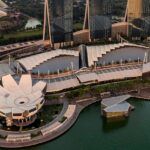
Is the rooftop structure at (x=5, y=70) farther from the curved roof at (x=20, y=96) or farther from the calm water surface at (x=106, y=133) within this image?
the calm water surface at (x=106, y=133)

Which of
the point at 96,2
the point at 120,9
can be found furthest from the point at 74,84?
the point at 120,9

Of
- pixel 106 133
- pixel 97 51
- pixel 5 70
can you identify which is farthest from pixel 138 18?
pixel 106 133

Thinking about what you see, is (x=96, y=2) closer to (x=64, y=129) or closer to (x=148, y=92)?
(x=148, y=92)

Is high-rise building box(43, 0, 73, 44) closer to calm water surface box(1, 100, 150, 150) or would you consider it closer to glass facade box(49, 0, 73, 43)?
glass facade box(49, 0, 73, 43)

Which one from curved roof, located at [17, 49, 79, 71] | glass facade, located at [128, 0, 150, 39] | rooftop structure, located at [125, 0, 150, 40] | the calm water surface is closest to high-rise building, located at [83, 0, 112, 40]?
rooftop structure, located at [125, 0, 150, 40]

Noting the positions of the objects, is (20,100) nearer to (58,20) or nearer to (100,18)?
(58,20)

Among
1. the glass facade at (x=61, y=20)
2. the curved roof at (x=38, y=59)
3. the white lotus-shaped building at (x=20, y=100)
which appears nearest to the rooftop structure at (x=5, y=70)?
the curved roof at (x=38, y=59)
